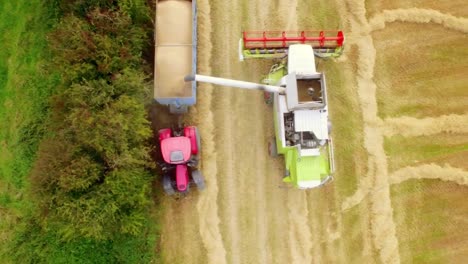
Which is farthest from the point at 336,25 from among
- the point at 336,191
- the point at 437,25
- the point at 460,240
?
the point at 460,240

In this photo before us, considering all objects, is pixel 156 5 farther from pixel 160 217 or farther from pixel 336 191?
pixel 336 191

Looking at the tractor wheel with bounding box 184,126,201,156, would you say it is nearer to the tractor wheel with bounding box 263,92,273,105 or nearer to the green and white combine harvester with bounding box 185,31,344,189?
the green and white combine harvester with bounding box 185,31,344,189

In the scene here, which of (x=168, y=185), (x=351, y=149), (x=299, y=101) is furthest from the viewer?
(x=351, y=149)

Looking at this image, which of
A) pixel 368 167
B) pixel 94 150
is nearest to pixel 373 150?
pixel 368 167

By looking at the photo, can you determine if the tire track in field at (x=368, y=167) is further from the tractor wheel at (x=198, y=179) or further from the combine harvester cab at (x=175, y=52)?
the combine harvester cab at (x=175, y=52)

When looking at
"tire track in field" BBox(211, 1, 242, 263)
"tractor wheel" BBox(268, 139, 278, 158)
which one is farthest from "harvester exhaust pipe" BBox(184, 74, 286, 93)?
"tractor wheel" BBox(268, 139, 278, 158)

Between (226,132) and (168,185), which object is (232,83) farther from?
(168,185)
